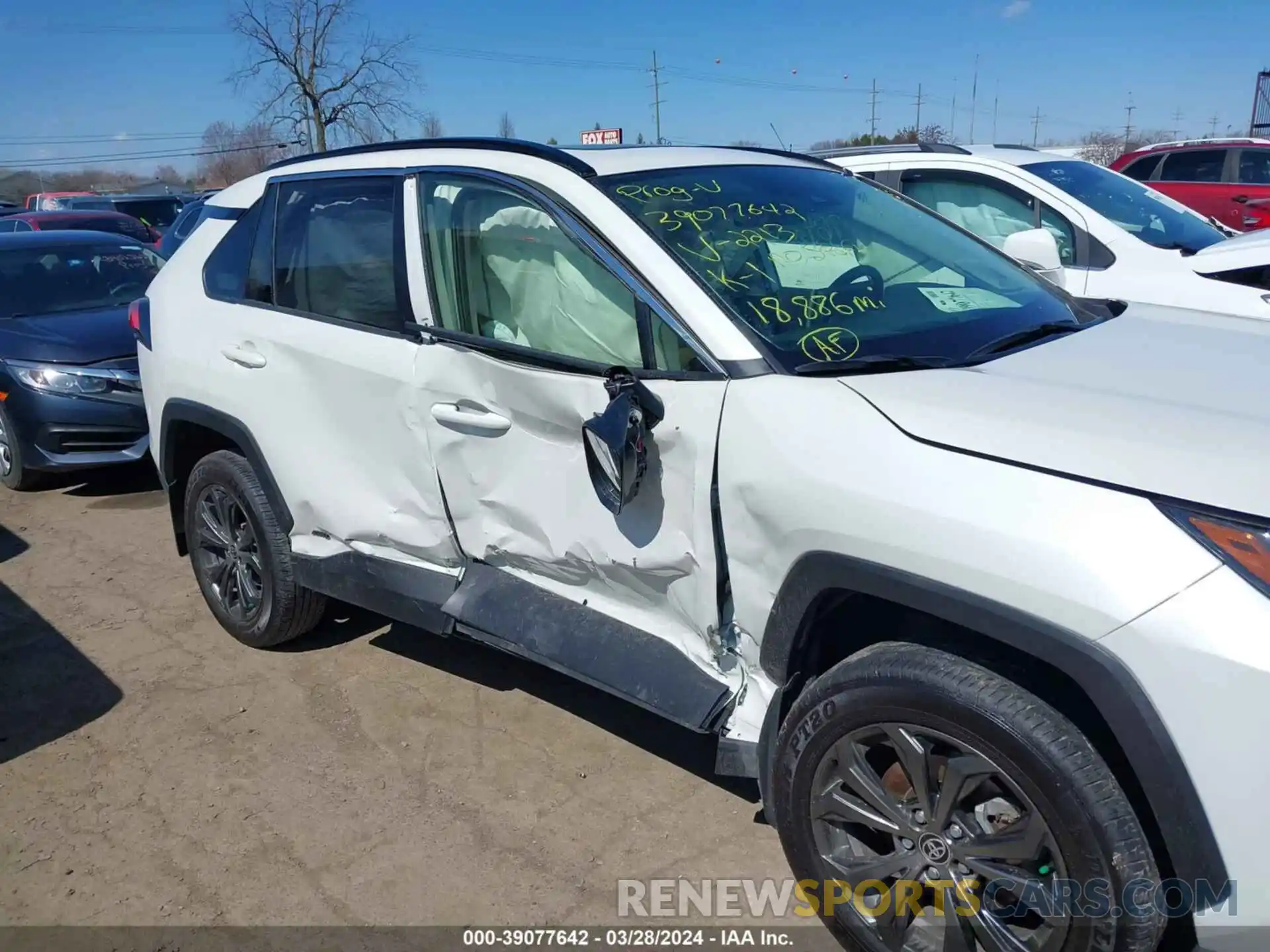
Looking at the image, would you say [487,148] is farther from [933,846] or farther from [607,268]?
[933,846]

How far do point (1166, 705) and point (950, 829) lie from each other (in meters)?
0.59

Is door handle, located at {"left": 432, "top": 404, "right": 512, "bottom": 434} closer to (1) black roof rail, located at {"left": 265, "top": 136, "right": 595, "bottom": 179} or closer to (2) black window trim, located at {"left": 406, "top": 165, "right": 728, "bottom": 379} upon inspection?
(2) black window trim, located at {"left": 406, "top": 165, "right": 728, "bottom": 379}

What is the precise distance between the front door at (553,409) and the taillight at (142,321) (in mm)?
1665

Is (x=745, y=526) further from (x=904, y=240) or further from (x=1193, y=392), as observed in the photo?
(x=904, y=240)

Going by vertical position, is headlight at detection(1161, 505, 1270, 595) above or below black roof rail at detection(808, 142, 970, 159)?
below

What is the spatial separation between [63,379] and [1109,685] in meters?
6.19

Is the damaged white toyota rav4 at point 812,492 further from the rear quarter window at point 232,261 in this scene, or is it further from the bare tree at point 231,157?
the bare tree at point 231,157

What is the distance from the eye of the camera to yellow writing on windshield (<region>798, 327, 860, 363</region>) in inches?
97.1

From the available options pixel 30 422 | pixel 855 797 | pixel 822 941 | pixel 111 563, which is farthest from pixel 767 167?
pixel 30 422

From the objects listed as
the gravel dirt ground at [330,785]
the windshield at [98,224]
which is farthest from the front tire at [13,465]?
the windshield at [98,224]

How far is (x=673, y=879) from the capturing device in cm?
281

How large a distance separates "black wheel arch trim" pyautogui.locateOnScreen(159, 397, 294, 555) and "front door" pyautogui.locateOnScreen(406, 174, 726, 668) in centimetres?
94

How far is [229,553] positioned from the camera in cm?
411

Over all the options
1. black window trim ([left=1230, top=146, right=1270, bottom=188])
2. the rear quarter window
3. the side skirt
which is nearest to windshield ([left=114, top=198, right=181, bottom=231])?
the rear quarter window
